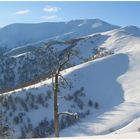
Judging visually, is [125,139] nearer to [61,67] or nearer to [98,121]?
[61,67]

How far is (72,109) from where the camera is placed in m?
199

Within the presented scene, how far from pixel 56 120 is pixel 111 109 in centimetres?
16798

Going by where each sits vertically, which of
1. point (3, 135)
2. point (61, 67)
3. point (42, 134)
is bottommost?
point (42, 134)

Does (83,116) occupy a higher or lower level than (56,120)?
lower

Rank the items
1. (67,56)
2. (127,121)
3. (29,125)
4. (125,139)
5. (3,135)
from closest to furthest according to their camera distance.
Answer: (125,139) → (67,56) → (3,135) → (127,121) → (29,125)

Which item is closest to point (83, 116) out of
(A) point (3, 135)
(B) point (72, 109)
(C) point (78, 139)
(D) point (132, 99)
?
(B) point (72, 109)

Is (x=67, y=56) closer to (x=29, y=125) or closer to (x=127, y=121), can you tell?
(x=127, y=121)

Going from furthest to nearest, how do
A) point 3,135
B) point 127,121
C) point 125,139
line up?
point 127,121 < point 3,135 < point 125,139

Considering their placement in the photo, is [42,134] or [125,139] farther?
[42,134]

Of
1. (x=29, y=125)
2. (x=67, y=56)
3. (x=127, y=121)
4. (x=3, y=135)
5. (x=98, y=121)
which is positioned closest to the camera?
(x=67, y=56)

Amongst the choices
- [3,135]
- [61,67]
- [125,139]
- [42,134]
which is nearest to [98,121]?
[42,134]

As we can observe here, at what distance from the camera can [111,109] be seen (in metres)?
196

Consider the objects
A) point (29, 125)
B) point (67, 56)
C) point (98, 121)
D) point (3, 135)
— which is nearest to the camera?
point (67, 56)

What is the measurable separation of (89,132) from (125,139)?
512 feet
